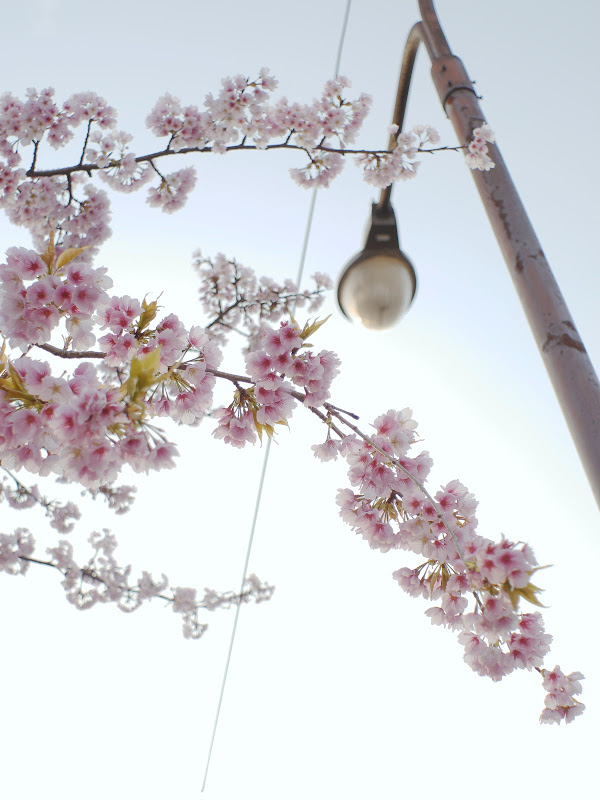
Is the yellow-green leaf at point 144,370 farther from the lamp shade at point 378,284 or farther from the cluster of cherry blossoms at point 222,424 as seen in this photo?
the lamp shade at point 378,284

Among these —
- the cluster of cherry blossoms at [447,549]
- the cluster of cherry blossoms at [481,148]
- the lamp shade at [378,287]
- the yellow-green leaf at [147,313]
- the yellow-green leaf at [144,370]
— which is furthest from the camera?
the lamp shade at [378,287]

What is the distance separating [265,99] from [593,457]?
3.67m

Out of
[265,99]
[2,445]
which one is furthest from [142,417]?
[265,99]

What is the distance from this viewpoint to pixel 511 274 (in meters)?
1.75

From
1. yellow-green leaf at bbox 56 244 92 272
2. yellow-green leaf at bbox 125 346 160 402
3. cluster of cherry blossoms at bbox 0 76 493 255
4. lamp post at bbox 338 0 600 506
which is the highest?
cluster of cherry blossoms at bbox 0 76 493 255

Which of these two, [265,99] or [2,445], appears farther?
[265,99]

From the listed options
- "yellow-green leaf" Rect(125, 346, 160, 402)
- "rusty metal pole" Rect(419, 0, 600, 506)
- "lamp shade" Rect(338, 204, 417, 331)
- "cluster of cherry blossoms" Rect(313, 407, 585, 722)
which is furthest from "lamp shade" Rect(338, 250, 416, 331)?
"yellow-green leaf" Rect(125, 346, 160, 402)

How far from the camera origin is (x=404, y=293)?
2797mm

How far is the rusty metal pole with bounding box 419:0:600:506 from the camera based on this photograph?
1.38 metres

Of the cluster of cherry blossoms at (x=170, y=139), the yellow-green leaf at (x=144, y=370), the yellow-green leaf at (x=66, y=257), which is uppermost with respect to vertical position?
the cluster of cherry blossoms at (x=170, y=139)

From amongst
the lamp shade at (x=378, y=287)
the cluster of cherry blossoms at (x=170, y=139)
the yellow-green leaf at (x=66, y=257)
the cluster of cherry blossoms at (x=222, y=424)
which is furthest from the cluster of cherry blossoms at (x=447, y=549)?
the cluster of cherry blossoms at (x=170, y=139)

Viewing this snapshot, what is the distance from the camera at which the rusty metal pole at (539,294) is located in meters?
1.38

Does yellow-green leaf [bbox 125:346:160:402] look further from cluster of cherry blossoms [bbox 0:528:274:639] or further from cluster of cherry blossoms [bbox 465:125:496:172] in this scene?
cluster of cherry blossoms [bbox 0:528:274:639]

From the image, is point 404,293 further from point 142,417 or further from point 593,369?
point 142,417
